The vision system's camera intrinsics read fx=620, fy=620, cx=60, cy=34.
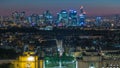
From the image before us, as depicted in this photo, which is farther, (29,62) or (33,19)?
(33,19)

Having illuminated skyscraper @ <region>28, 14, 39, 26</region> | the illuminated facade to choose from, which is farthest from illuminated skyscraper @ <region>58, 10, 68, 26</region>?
the illuminated facade

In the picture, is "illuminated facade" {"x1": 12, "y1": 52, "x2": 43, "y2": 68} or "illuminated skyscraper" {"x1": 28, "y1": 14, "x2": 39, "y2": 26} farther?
"illuminated skyscraper" {"x1": 28, "y1": 14, "x2": 39, "y2": 26}

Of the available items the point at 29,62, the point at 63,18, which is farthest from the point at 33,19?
the point at 29,62

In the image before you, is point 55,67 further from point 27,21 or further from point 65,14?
point 27,21

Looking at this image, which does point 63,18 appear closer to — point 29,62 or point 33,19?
point 33,19

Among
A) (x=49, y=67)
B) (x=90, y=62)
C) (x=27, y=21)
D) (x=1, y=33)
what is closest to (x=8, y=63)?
(x=49, y=67)

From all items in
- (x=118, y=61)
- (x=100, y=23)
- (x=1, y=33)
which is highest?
(x=118, y=61)

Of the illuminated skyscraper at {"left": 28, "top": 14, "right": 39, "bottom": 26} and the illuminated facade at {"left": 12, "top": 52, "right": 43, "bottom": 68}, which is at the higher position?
the illuminated facade at {"left": 12, "top": 52, "right": 43, "bottom": 68}

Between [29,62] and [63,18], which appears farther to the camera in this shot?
[63,18]

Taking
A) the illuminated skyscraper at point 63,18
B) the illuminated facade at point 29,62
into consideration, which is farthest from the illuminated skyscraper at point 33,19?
the illuminated facade at point 29,62

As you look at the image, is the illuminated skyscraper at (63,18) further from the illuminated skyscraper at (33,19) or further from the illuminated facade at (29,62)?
the illuminated facade at (29,62)

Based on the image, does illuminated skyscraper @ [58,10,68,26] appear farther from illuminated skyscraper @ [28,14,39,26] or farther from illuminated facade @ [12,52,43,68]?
illuminated facade @ [12,52,43,68]
